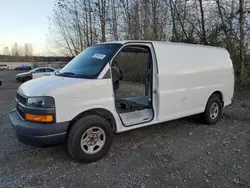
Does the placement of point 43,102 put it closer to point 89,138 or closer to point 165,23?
point 89,138

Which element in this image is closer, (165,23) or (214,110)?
(214,110)

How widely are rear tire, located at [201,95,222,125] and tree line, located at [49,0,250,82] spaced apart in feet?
21.8

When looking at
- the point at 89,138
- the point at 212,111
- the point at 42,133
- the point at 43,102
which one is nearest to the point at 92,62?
the point at 43,102

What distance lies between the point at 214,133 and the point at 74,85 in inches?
132

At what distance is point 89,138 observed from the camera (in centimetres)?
352

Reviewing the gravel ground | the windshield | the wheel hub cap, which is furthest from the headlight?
the wheel hub cap

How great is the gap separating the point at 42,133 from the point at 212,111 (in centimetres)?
411

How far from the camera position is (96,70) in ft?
12.2

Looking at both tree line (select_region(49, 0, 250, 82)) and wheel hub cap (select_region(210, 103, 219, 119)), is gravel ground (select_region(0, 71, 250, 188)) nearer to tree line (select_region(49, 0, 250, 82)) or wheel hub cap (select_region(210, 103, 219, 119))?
wheel hub cap (select_region(210, 103, 219, 119))

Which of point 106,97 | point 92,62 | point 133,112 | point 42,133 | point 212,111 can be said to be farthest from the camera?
point 212,111

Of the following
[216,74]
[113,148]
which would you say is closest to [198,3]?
[216,74]

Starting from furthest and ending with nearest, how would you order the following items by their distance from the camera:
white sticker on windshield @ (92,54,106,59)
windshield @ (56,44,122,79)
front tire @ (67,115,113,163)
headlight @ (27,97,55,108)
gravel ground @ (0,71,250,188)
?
white sticker on windshield @ (92,54,106,59) < windshield @ (56,44,122,79) < front tire @ (67,115,113,163) < headlight @ (27,97,55,108) < gravel ground @ (0,71,250,188)

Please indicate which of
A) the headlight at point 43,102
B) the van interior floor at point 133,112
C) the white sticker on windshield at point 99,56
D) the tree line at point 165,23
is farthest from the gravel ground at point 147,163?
the tree line at point 165,23

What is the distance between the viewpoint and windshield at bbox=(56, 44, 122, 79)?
3.74 metres
